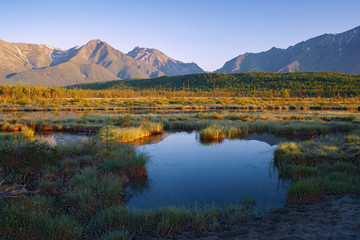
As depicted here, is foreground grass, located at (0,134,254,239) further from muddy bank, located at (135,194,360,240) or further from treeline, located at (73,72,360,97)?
treeline, located at (73,72,360,97)

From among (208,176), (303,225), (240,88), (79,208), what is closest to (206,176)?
(208,176)

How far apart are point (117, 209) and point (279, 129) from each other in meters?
16.1

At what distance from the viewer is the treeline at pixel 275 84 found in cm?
8150

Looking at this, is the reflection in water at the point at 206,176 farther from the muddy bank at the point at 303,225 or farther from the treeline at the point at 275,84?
the treeline at the point at 275,84

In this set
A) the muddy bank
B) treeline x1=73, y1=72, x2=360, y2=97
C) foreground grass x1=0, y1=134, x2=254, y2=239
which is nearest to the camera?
the muddy bank

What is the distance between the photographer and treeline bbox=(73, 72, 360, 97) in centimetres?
8150

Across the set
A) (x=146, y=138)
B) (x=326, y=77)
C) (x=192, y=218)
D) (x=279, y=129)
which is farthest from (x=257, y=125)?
(x=326, y=77)

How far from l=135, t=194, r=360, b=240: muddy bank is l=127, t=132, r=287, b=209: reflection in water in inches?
41.2

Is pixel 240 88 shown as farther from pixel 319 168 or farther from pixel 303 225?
pixel 303 225

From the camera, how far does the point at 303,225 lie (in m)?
4.77

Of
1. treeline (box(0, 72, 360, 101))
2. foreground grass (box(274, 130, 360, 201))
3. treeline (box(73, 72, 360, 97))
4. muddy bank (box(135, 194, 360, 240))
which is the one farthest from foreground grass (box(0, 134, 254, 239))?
treeline (box(73, 72, 360, 97))

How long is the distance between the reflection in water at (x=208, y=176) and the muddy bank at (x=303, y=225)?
1047mm

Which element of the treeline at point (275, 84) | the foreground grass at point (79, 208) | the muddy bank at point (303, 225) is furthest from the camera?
the treeline at point (275, 84)

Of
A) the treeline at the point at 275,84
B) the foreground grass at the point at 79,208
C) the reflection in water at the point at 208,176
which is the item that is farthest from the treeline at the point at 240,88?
the foreground grass at the point at 79,208
